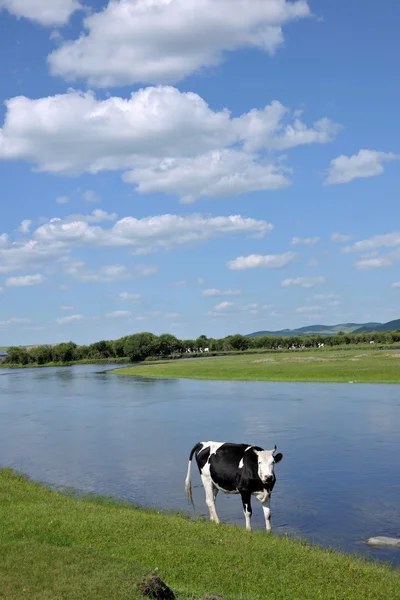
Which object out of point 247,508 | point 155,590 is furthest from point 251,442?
point 155,590

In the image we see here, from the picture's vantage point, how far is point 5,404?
65688mm

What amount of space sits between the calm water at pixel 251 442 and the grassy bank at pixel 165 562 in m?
2.86

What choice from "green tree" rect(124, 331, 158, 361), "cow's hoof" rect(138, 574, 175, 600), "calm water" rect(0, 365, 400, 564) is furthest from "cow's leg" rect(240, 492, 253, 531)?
"green tree" rect(124, 331, 158, 361)

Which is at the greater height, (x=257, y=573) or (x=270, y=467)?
(x=270, y=467)

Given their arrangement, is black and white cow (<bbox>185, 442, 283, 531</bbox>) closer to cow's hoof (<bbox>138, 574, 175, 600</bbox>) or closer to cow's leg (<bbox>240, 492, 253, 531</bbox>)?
cow's leg (<bbox>240, 492, 253, 531</bbox>)

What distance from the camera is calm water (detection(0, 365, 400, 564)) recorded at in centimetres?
1941

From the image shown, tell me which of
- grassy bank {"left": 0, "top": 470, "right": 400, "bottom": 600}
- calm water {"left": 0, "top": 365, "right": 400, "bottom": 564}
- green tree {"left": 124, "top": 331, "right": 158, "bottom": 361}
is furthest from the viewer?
green tree {"left": 124, "top": 331, "right": 158, "bottom": 361}

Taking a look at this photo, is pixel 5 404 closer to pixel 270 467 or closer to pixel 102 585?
pixel 270 467

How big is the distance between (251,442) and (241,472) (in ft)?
48.2

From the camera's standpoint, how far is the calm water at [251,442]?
19406mm

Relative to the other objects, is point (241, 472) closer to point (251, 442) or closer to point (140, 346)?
point (251, 442)

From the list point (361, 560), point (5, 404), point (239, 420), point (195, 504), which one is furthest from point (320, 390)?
point (361, 560)

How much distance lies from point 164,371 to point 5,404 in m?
44.3

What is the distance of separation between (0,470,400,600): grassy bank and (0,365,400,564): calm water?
9.38 feet
